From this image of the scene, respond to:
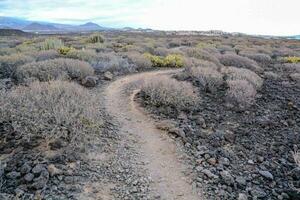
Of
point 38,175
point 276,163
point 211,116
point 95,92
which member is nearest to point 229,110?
point 211,116

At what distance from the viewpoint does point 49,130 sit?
21.9ft

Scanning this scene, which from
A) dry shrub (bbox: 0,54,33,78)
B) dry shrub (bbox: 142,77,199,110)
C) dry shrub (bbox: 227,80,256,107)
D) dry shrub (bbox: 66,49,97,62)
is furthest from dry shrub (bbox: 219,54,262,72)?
dry shrub (bbox: 0,54,33,78)

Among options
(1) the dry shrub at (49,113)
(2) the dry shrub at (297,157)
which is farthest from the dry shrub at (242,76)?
(1) the dry shrub at (49,113)

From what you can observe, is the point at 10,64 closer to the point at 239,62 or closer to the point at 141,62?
the point at 141,62

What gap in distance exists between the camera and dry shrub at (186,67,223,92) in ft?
37.5

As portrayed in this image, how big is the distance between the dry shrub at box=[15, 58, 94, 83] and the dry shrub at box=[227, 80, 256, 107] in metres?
4.64

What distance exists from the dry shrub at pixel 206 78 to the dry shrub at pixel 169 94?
175cm

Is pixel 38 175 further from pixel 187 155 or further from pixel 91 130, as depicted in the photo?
pixel 187 155

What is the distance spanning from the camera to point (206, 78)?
38.8 ft

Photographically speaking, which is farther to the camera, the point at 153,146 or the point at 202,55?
the point at 202,55

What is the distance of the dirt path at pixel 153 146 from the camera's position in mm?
5832

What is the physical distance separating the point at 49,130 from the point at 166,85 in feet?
12.4

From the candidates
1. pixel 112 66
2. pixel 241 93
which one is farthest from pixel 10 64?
pixel 241 93

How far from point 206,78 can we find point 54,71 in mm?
4963
